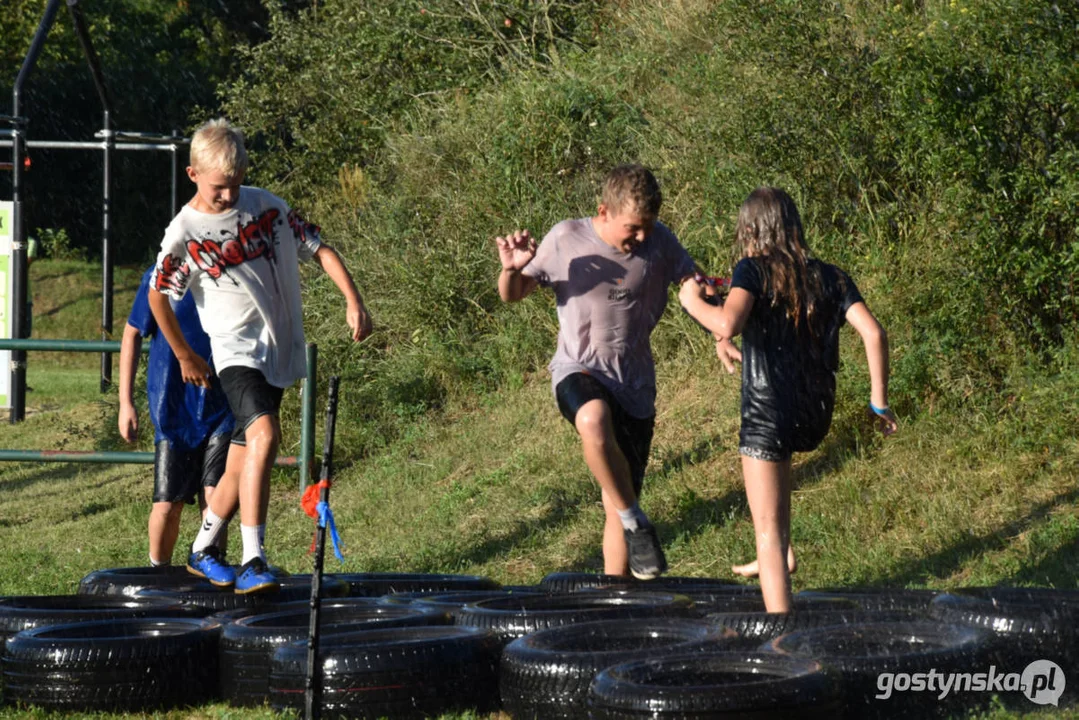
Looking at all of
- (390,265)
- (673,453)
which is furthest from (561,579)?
(390,265)

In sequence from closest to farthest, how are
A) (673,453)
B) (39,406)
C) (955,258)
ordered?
(955,258) → (673,453) → (39,406)

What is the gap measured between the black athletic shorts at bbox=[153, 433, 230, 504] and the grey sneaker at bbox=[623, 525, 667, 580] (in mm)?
2231

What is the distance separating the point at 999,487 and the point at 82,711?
16.8 ft

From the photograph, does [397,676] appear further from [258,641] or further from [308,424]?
[308,424]

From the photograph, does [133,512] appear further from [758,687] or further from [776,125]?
[758,687]

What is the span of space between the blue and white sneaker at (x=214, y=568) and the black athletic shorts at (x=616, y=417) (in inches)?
64.5

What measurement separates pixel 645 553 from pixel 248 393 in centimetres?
181

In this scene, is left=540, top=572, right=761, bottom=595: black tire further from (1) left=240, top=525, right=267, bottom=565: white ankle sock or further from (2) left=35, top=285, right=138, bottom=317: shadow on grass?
(2) left=35, top=285, right=138, bottom=317: shadow on grass

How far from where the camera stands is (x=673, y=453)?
374 inches

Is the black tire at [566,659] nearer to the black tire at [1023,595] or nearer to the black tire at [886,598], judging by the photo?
the black tire at [886,598]

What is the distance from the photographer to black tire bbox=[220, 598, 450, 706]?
4801mm

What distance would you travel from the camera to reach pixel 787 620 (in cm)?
475

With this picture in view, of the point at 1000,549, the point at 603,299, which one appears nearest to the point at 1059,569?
the point at 1000,549

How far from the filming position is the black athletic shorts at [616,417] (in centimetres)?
590
